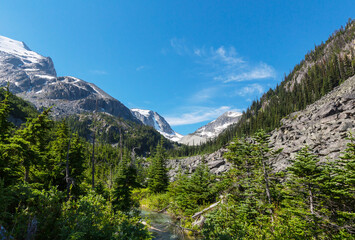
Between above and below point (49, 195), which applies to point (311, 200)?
below

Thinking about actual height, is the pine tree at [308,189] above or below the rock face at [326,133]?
below

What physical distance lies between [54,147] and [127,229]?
60.2 feet

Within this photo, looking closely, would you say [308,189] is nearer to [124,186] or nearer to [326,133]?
[124,186]

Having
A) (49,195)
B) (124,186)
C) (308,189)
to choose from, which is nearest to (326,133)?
(308,189)

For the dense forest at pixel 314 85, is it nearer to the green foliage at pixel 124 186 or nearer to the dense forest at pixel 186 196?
the dense forest at pixel 186 196

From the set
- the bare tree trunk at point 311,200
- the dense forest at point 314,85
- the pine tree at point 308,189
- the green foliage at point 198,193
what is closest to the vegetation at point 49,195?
the green foliage at point 198,193

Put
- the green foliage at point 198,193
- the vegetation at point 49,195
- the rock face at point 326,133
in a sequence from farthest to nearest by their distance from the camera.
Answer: the green foliage at point 198,193 → the rock face at point 326,133 → the vegetation at point 49,195

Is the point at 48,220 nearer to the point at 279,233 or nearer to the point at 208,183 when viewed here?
the point at 279,233

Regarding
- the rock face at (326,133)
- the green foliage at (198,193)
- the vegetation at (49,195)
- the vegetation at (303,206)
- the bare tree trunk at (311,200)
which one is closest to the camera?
the vegetation at (49,195)

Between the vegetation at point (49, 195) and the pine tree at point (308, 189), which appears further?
the pine tree at point (308, 189)

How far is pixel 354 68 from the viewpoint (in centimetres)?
7744

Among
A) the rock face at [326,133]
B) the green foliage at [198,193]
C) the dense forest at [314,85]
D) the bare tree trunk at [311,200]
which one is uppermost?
the dense forest at [314,85]

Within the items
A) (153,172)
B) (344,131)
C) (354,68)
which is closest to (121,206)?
(153,172)

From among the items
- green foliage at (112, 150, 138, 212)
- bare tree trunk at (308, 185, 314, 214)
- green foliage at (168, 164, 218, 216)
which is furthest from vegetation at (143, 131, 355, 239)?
green foliage at (112, 150, 138, 212)
